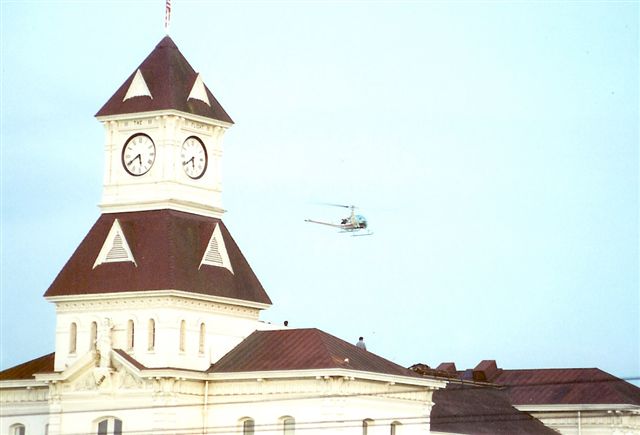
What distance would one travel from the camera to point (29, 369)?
103 metres

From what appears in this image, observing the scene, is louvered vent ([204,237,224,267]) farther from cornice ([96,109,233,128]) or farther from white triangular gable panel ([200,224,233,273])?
cornice ([96,109,233,128])

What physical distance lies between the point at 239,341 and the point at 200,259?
4.51 meters

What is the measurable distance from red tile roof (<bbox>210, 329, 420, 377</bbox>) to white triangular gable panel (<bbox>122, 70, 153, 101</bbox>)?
12.6m

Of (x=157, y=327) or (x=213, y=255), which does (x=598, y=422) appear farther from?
(x=157, y=327)

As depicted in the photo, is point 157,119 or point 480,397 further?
point 480,397

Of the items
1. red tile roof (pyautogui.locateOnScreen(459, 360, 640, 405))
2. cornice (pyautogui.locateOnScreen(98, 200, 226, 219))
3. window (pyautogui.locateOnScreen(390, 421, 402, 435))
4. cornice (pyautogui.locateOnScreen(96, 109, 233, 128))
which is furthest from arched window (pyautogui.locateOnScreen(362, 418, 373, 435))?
red tile roof (pyautogui.locateOnScreen(459, 360, 640, 405))

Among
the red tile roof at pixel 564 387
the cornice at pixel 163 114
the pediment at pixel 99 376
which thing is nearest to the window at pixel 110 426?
the pediment at pixel 99 376

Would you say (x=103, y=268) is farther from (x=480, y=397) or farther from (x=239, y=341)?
(x=480, y=397)

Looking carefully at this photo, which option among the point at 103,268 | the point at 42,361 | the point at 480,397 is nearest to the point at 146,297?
the point at 103,268

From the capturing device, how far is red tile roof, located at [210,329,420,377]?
94.9m

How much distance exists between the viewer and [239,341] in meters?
100

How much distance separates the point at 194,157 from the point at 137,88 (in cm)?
425

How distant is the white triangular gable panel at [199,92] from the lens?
10056 cm

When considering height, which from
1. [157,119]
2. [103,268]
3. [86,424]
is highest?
[157,119]
